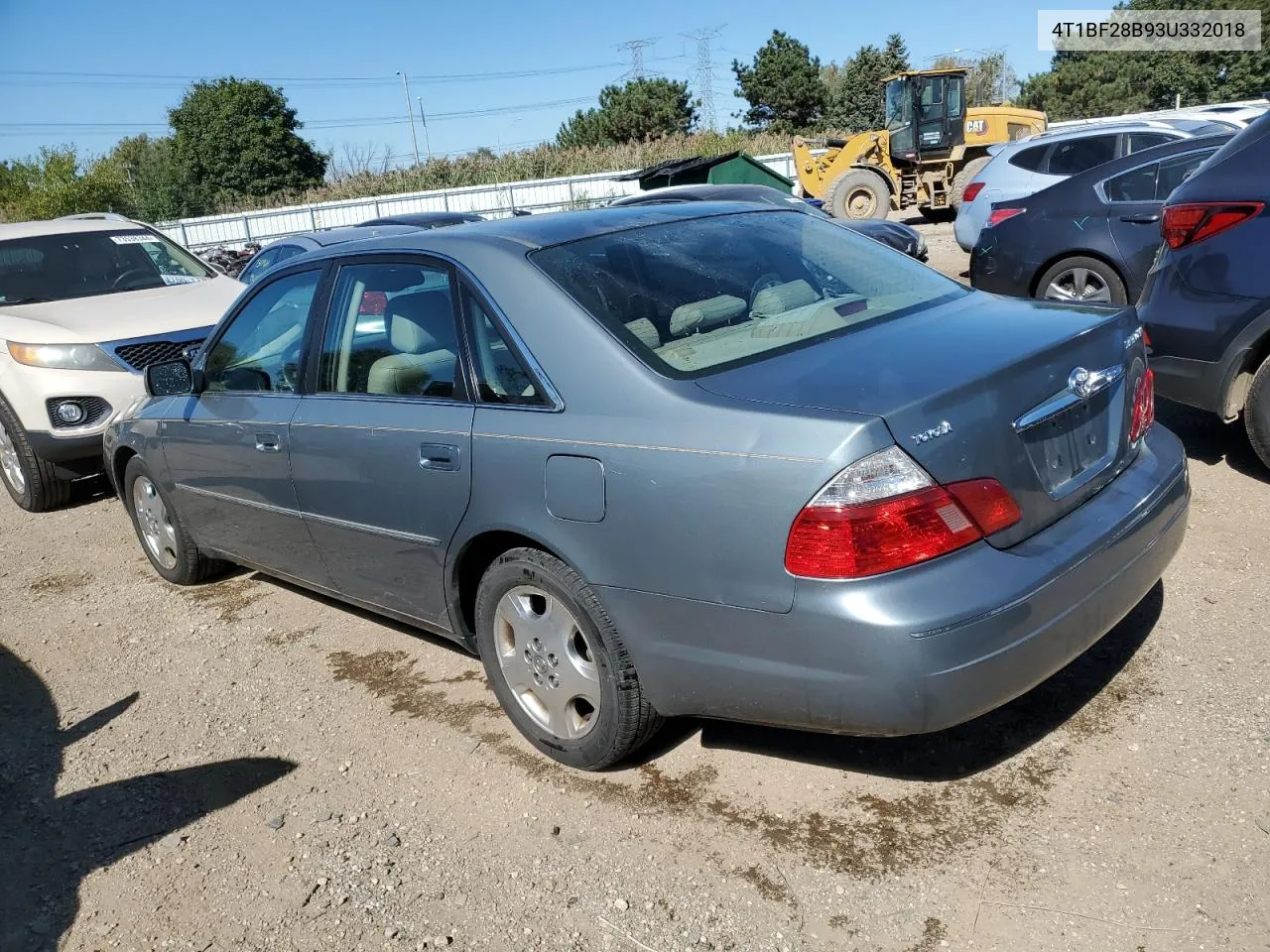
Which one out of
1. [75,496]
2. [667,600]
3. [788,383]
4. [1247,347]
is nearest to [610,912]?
[667,600]

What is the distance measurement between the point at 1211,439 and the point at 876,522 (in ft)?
14.2

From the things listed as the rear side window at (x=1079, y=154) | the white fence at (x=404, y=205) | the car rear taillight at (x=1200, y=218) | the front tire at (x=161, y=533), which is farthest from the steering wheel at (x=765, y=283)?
the white fence at (x=404, y=205)

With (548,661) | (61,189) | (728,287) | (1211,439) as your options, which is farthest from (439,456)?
(61,189)

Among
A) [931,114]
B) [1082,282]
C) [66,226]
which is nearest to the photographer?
[1082,282]

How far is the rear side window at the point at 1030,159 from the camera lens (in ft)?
37.1

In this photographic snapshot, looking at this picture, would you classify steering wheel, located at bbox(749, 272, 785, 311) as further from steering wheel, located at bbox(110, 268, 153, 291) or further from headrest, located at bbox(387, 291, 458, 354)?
steering wheel, located at bbox(110, 268, 153, 291)

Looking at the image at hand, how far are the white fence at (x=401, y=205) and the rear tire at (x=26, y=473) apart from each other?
2627 centimetres

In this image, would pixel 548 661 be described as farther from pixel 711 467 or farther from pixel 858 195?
pixel 858 195

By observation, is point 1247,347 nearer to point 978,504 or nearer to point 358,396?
point 978,504

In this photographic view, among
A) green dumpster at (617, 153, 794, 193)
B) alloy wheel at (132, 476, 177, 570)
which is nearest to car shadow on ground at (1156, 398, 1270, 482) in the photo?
alloy wheel at (132, 476, 177, 570)

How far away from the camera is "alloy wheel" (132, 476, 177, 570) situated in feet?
17.7

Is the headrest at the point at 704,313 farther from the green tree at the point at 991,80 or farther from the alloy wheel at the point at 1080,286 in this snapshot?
the green tree at the point at 991,80

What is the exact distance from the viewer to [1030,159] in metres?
11.4

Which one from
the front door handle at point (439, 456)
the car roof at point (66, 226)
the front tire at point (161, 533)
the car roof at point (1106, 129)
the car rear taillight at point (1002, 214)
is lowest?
the front tire at point (161, 533)
